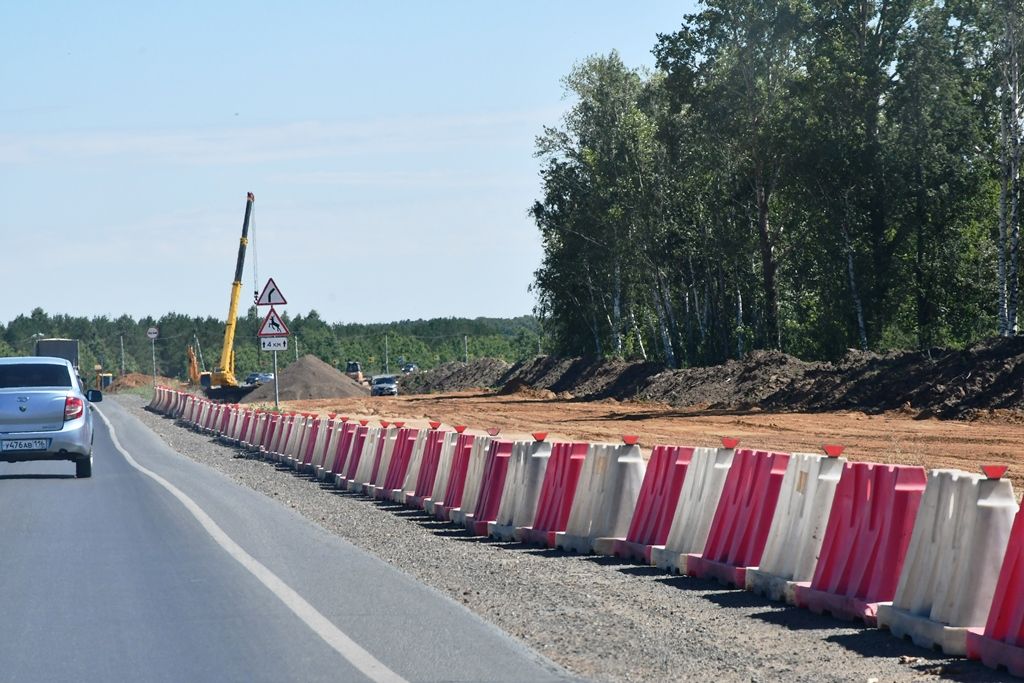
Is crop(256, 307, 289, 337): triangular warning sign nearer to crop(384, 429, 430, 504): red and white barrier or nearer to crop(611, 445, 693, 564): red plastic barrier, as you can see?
crop(384, 429, 430, 504): red and white barrier

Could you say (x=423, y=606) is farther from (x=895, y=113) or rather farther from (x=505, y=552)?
(x=895, y=113)

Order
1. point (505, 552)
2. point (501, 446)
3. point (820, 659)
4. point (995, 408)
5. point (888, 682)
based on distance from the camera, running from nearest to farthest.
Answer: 1. point (888, 682)
2. point (820, 659)
3. point (505, 552)
4. point (501, 446)
5. point (995, 408)

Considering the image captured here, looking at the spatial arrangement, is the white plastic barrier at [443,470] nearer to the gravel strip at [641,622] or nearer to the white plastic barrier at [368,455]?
the gravel strip at [641,622]

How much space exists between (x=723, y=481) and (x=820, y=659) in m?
2.81

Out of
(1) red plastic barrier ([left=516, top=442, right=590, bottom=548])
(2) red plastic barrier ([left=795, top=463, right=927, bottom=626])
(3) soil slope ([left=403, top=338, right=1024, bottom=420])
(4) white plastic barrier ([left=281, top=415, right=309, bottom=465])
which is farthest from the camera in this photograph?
(3) soil slope ([left=403, top=338, right=1024, bottom=420])

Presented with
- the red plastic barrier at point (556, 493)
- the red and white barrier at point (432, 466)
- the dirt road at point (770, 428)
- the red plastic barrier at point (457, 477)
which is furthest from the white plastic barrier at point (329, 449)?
the red plastic barrier at point (556, 493)

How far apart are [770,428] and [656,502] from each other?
23591 mm

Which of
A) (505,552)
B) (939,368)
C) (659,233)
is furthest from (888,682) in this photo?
(659,233)

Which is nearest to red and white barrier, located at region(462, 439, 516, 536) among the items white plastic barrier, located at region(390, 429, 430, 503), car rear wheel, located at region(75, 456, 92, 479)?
white plastic barrier, located at region(390, 429, 430, 503)

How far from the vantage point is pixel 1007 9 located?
41719mm

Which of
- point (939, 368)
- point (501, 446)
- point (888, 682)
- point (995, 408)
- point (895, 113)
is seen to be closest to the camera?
point (888, 682)

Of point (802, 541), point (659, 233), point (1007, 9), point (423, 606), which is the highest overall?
point (1007, 9)

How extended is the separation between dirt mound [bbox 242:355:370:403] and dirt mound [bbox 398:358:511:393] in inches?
126

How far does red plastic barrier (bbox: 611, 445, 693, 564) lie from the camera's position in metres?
11.2
